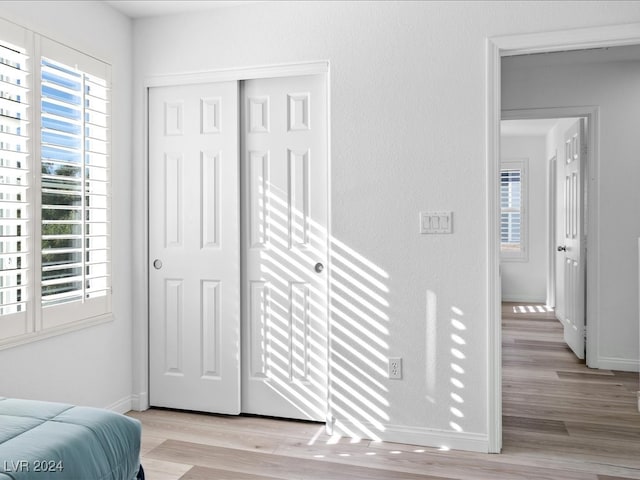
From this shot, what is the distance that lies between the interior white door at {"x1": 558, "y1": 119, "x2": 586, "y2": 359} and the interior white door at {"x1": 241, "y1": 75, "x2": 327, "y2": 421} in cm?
279

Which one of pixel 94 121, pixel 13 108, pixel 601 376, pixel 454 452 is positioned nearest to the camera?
pixel 13 108

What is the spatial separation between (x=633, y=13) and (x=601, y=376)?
2.90m

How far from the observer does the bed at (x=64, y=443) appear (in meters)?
1.41

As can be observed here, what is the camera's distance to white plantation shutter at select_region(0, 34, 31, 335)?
241 cm

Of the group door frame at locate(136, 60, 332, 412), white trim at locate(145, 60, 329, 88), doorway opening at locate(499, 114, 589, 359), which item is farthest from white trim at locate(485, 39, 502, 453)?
doorway opening at locate(499, 114, 589, 359)

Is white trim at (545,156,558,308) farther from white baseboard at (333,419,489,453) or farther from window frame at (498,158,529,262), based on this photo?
white baseboard at (333,419,489,453)

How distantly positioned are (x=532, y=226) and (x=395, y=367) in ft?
20.2

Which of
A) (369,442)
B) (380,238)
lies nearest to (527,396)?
(369,442)

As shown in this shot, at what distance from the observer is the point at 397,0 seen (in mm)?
2846

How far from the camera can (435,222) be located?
2.82 meters

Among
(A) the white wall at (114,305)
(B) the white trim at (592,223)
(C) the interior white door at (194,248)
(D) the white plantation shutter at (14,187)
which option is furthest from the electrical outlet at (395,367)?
(B) the white trim at (592,223)

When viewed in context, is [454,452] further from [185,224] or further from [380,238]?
[185,224]

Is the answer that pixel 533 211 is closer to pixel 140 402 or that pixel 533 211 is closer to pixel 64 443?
pixel 140 402

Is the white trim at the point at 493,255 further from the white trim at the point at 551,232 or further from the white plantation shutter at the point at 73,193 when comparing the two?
the white trim at the point at 551,232
